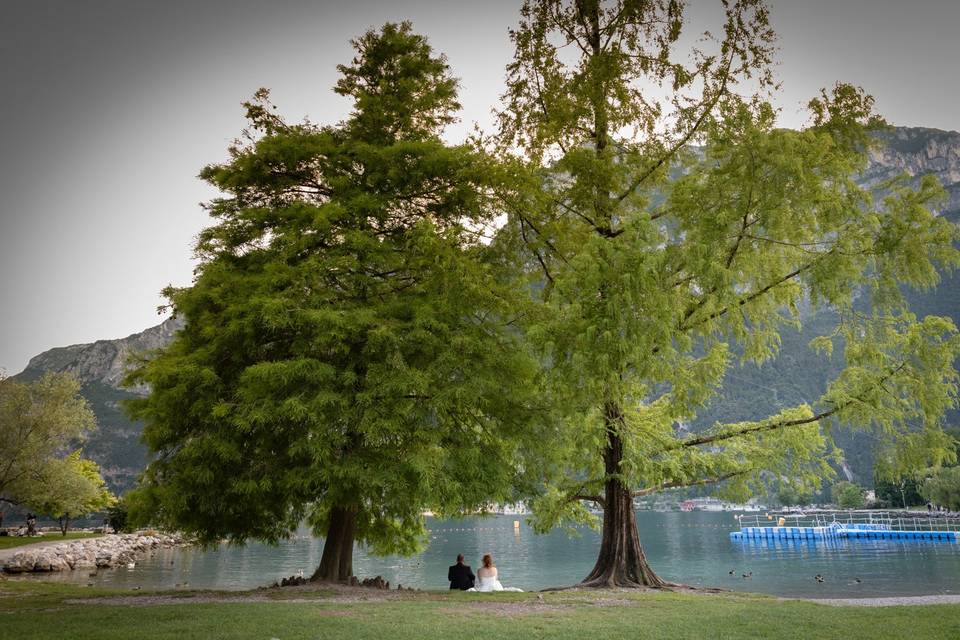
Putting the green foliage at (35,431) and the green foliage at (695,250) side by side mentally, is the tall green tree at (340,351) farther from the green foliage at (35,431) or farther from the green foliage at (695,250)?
the green foliage at (35,431)

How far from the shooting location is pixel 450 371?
545 inches

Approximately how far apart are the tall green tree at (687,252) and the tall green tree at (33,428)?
39.5 meters

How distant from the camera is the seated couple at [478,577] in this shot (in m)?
16.1

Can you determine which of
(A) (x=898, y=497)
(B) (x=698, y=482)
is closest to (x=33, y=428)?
(B) (x=698, y=482)

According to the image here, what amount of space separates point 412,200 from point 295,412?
21.3 ft

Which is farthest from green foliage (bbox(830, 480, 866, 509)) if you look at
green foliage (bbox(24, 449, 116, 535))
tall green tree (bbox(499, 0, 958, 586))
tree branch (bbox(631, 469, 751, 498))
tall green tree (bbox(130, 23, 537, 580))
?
tall green tree (bbox(130, 23, 537, 580))

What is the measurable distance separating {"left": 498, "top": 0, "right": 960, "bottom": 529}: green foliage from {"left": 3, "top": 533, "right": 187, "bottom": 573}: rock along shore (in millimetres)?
16203

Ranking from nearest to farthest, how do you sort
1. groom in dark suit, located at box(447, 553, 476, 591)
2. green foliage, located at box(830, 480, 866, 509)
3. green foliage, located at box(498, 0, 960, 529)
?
green foliage, located at box(498, 0, 960, 529) < groom in dark suit, located at box(447, 553, 476, 591) < green foliage, located at box(830, 480, 866, 509)

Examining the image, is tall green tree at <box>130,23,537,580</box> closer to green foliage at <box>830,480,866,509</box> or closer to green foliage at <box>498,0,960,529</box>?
green foliage at <box>498,0,960,529</box>

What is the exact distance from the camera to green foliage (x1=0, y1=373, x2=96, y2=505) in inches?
1640

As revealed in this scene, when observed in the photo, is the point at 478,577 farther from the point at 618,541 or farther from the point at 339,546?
the point at 618,541

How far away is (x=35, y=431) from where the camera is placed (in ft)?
139

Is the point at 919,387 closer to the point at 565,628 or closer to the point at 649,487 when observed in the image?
the point at 649,487

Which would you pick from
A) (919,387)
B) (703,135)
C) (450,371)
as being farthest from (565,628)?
(703,135)
